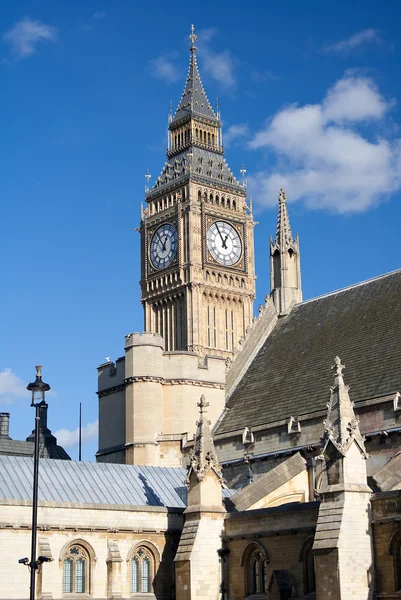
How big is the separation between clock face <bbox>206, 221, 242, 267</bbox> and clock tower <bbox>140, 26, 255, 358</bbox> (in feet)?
0.30

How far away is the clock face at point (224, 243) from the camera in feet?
312

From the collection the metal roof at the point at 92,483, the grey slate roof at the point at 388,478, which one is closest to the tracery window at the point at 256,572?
the grey slate roof at the point at 388,478

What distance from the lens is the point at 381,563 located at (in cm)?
3212

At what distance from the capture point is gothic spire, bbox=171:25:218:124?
102 m

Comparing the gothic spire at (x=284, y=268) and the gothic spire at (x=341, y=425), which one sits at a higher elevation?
the gothic spire at (x=284, y=268)

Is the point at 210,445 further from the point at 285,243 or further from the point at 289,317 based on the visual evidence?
the point at 285,243

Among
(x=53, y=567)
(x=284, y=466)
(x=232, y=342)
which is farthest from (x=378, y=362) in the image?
(x=232, y=342)

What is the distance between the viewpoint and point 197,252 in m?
93.4

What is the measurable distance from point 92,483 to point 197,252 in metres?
52.8

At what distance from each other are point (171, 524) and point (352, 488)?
10.1 metres

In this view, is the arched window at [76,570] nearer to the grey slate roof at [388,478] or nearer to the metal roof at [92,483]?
the metal roof at [92,483]

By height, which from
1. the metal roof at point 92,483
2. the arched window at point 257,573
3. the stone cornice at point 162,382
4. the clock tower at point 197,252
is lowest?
the arched window at point 257,573

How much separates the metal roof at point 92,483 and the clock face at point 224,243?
5095 centimetres

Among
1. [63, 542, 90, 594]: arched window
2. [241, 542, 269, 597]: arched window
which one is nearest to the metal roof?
[63, 542, 90, 594]: arched window
